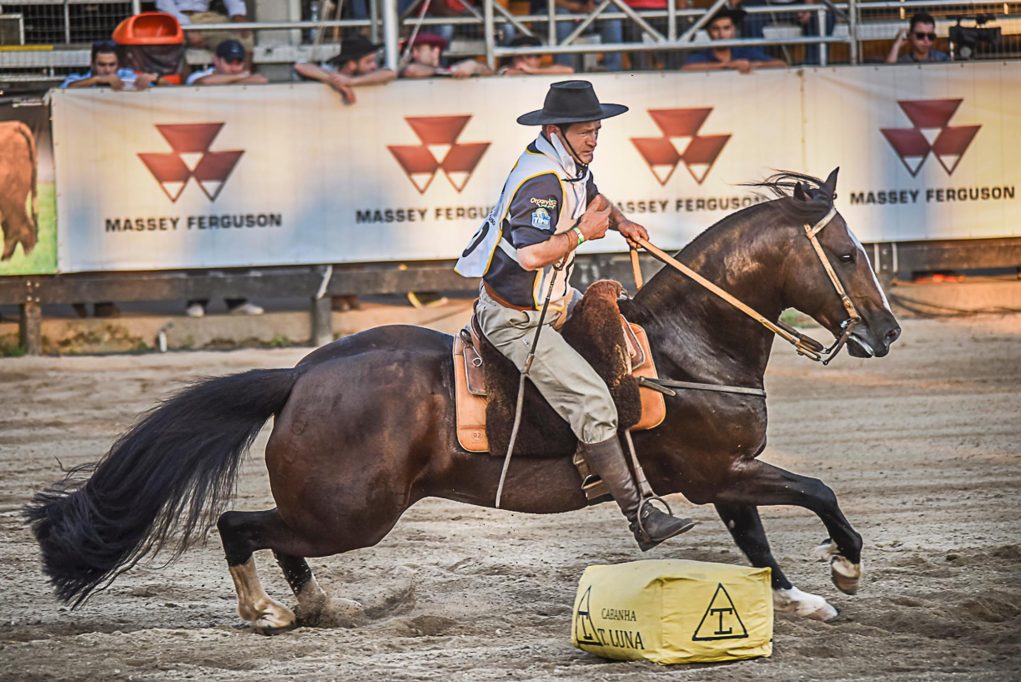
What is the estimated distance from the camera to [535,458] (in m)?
6.20

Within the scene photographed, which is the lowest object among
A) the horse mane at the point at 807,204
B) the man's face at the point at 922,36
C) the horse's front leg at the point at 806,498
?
the horse's front leg at the point at 806,498

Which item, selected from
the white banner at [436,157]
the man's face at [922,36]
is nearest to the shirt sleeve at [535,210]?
the white banner at [436,157]

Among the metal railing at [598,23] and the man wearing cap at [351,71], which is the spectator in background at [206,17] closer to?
the metal railing at [598,23]

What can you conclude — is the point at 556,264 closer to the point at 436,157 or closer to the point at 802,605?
the point at 802,605

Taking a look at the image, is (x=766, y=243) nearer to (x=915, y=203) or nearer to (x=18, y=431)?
(x=18, y=431)

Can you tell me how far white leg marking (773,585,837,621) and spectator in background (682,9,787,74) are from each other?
29.3 feet

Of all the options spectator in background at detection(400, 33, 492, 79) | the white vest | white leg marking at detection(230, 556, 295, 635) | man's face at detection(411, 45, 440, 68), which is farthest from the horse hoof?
man's face at detection(411, 45, 440, 68)

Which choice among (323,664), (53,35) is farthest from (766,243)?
(53,35)

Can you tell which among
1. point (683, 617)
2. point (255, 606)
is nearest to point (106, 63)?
point (255, 606)

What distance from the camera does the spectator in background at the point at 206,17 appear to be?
15.1 m

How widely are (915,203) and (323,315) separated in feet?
20.4

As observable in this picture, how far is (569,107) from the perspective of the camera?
598cm

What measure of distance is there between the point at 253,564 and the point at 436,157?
8.17 metres

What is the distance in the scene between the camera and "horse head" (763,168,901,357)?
20.7 ft
